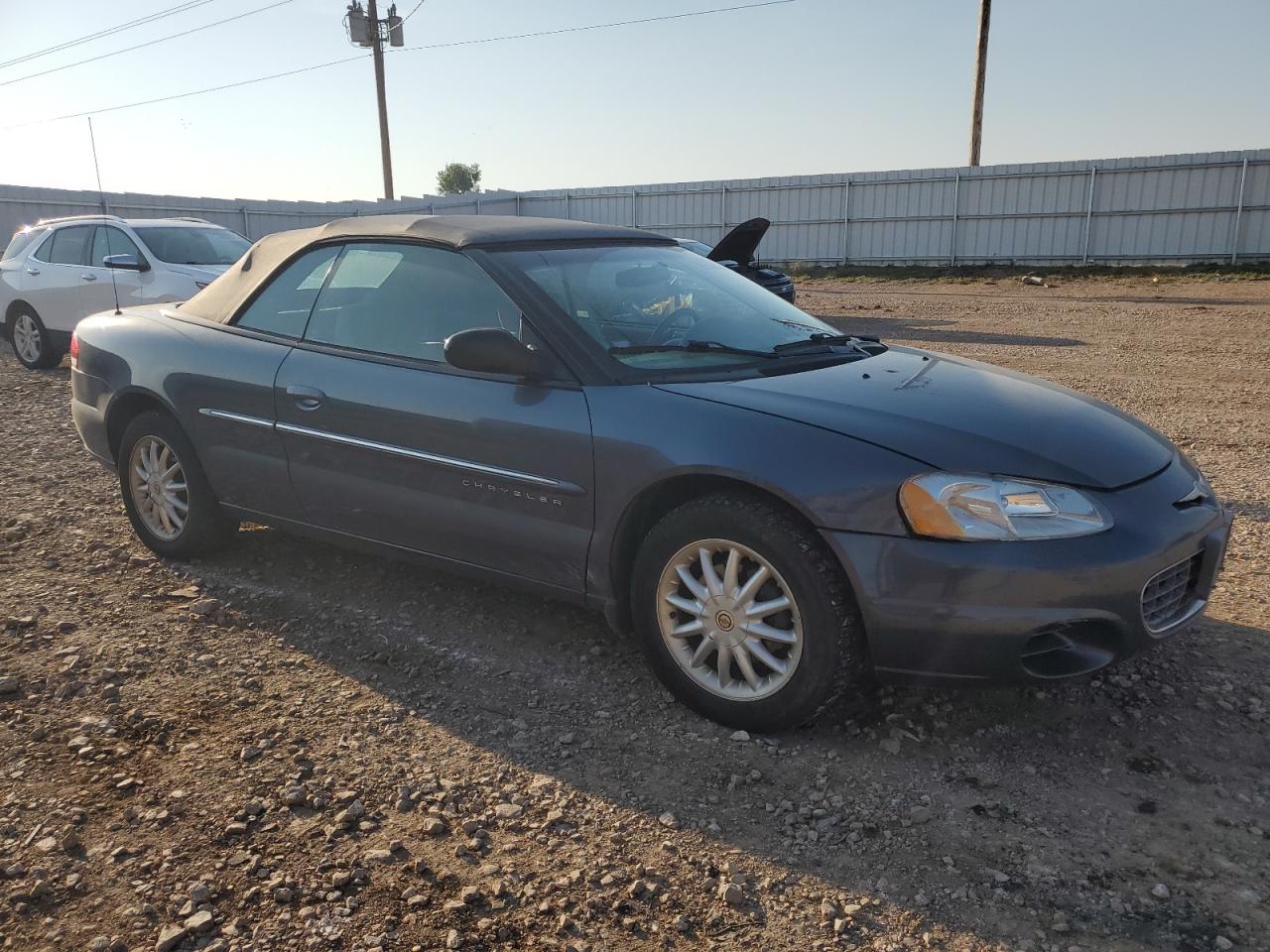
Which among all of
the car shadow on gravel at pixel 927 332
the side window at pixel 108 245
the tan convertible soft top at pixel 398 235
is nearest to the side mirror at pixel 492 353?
the tan convertible soft top at pixel 398 235

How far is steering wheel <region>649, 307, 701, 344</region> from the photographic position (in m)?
3.62

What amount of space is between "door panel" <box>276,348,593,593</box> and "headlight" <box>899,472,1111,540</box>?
1.06 metres

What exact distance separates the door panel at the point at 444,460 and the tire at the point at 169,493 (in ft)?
2.33

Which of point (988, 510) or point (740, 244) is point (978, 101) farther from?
point (988, 510)

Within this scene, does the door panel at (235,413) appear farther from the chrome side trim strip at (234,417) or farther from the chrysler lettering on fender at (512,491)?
the chrysler lettering on fender at (512,491)

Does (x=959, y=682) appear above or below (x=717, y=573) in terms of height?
below

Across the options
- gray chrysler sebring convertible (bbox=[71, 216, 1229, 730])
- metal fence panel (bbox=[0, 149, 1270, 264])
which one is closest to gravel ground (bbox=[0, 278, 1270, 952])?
gray chrysler sebring convertible (bbox=[71, 216, 1229, 730])

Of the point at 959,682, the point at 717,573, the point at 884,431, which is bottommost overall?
the point at 959,682

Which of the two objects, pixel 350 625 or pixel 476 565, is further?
pixel 350 625

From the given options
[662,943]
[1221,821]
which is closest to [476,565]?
[662,943]

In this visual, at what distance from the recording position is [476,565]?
365 centimetres

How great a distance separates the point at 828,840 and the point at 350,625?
216 centimetres

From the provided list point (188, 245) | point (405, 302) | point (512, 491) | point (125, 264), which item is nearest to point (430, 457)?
point (512, 491)

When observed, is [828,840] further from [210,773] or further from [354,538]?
[354,538]
